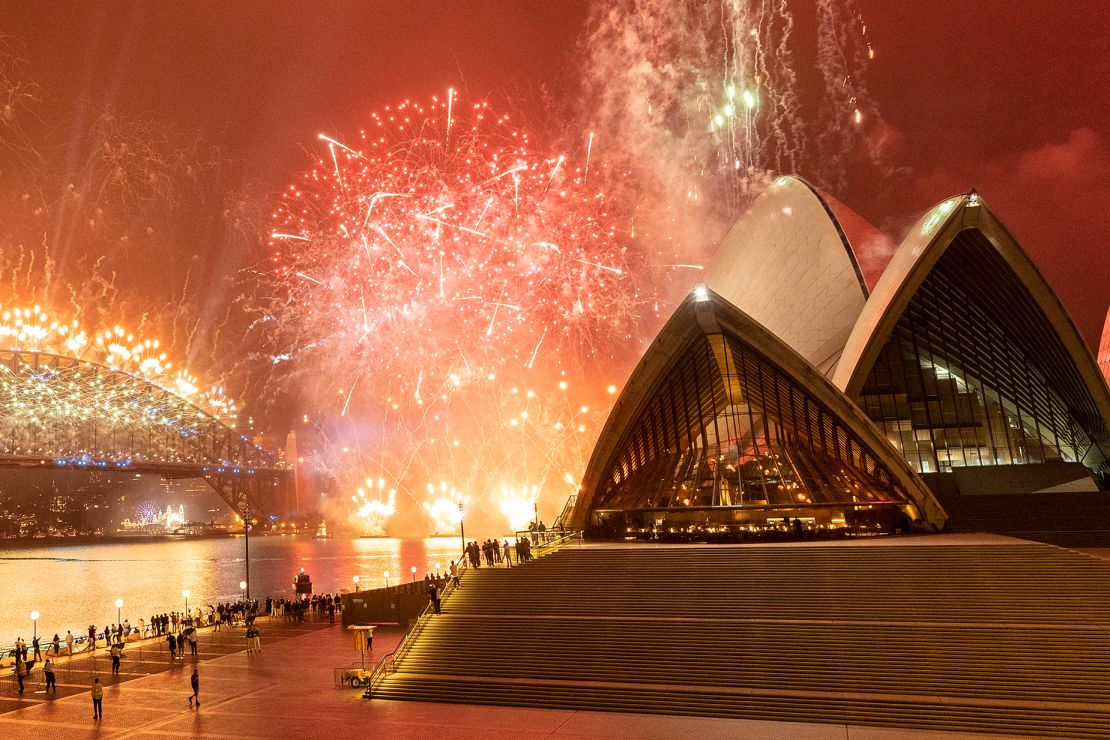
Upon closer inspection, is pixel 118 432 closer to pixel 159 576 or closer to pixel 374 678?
pixel 159 576

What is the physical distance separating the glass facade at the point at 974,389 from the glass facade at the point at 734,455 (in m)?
4.47

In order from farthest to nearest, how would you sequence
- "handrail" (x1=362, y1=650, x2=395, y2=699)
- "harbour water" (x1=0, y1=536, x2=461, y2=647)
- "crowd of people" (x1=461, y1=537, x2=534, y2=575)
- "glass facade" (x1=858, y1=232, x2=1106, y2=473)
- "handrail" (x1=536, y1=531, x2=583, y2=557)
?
"harbour water" (x1=0, y1=536, x2=461, y2=647) → "glass facade" (x1=858, y1=232, x2=1106, y2=473) → "handrail" (x1=536, y1=531, x2=583, y2=557) → "crowd of people" (x1=461, y1=537, x2=534, y2=575) → "handrail" (x1=362, y1=650, x2=395, y2=699)

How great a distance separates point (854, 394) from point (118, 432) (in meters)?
77.3

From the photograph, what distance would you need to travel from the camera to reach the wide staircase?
33.9 ft

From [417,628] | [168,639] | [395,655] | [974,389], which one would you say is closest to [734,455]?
[974,389]

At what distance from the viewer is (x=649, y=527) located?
19922 mm

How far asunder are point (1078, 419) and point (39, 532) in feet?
399

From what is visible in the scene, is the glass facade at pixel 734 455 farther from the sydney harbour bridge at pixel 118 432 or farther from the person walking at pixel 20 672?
the sydney harbour bridge at pixel 118 432

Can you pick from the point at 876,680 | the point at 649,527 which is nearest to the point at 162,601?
the point at 649,527

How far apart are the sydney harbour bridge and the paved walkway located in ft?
162

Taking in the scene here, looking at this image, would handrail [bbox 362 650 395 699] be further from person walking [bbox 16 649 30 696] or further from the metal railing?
person walking [bbox 16 649 30 696]

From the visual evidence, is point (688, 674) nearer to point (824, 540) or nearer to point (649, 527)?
point (824, 540)

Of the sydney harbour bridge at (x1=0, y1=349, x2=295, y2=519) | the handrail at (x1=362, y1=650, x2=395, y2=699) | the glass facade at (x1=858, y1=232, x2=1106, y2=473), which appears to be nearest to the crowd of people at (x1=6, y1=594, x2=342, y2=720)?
the handrail at (x1=362, y1=650, x2=395, y2=699)

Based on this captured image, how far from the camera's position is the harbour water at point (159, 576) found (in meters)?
32.2
